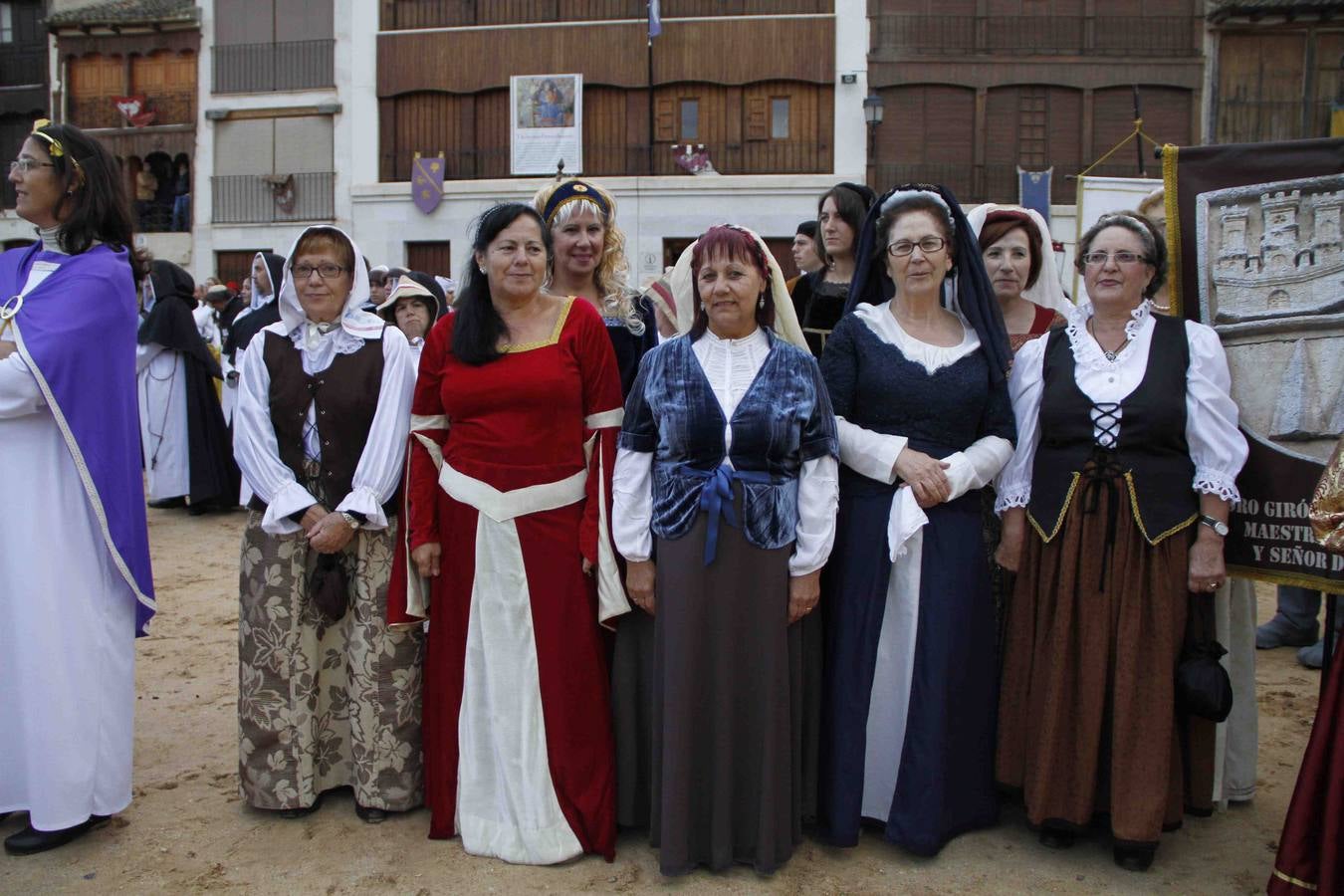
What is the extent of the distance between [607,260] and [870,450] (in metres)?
1.30

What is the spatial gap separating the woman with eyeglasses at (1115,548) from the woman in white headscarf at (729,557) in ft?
2.37

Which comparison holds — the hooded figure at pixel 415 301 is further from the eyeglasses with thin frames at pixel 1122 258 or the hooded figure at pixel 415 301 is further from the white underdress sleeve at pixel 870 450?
the eyeglasses with thin frames at pixel 1122 258

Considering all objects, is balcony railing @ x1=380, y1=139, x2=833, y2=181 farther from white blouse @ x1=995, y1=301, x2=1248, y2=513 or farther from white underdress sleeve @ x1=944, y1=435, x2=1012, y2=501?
white underdress sleeve @ x1=944, y1=435, x2=1012, y2=501

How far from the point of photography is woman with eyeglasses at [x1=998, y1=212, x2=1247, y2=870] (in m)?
3.13

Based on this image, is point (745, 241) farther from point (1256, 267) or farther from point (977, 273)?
point (1256, 267)

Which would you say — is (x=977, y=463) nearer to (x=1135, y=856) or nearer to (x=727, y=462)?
(x=727, y=462)

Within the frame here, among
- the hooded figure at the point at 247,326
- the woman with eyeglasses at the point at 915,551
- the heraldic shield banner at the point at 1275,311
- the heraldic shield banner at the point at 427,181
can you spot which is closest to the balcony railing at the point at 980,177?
the heraldic shield banner at the point at 427,181

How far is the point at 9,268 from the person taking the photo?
132 inches

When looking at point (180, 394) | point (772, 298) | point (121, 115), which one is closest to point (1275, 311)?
point (772, 298)

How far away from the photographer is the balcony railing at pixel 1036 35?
2089 centimetres

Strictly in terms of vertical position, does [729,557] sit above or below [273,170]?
below

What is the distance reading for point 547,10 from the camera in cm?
2173

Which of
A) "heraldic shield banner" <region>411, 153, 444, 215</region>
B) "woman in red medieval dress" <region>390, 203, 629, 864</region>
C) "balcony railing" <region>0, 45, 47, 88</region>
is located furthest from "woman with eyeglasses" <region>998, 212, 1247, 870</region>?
"balcony railing" <region>0, 45, 47, 88</region>

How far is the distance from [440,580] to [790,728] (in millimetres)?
1229
